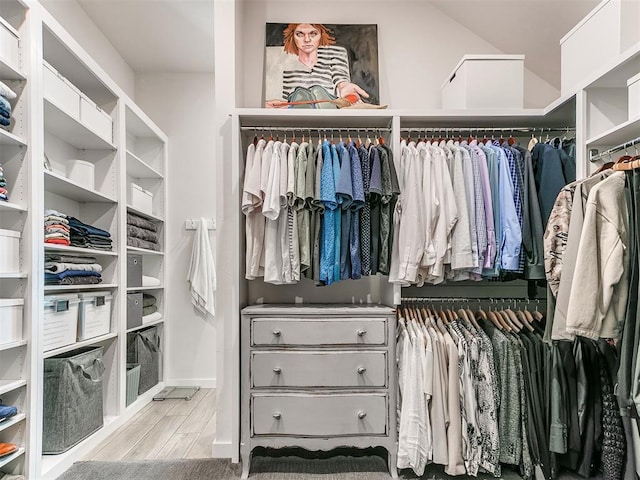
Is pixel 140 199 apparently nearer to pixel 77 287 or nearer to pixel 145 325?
pixel 145 325

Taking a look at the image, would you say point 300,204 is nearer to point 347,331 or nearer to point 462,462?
point 347,331

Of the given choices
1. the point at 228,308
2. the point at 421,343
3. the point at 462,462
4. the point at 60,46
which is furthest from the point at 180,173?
the point at 462,462

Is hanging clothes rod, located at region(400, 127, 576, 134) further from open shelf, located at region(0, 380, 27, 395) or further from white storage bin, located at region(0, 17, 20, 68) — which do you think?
open shelf, located at region(0, 380, 27, 395)

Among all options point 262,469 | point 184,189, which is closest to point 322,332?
point 262,469

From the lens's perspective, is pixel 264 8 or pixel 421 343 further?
pixel 264 8

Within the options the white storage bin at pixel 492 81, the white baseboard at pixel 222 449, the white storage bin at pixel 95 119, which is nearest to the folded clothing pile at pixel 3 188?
the white storage bin at pixel 95 119

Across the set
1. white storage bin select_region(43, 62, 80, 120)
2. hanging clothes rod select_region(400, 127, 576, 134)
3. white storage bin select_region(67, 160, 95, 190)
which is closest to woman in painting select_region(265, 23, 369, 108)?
hanging clothes rod select_region(400, 127, 576, 134)

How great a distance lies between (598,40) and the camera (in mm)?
1965

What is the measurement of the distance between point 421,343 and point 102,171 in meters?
2.42

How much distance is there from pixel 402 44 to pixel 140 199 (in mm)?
2309

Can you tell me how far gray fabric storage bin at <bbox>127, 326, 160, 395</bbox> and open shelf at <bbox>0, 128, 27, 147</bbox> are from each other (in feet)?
5.88

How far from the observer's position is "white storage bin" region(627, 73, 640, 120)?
169cm

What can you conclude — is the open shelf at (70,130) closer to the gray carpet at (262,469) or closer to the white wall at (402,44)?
the white wall at (402,44)

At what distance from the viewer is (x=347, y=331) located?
2.17m
